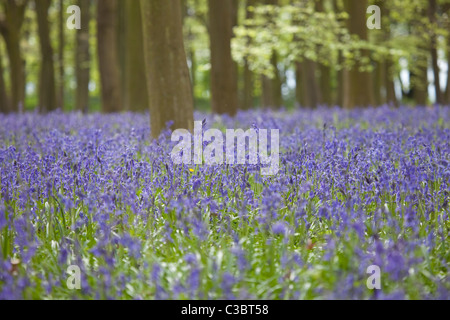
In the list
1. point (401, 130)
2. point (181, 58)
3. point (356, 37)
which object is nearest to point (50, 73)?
point (356, 37)

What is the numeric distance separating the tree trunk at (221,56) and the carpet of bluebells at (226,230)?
6.43 metres

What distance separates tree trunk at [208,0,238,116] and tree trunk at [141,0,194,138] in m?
4.29

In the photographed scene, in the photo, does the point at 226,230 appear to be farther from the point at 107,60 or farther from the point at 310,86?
the point at 310,86

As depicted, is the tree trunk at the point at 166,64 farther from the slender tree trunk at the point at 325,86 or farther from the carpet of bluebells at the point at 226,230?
the slender tree trunk at the point at 325,86

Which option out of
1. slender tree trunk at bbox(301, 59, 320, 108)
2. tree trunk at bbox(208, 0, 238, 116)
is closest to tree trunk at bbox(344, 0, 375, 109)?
tree trunk at bbox(208, 0, 238, 116)

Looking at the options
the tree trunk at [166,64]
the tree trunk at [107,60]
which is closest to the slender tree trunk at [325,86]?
the tree trunk at [107,60]

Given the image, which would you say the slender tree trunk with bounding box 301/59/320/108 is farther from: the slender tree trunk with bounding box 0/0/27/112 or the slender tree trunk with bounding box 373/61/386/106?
the slender tree trunk with bounding box 0/0/27/112

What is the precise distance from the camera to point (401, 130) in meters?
7.15

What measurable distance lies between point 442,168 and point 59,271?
9.96 ft

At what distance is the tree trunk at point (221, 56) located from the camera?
11.7 meters

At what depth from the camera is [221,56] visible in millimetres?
11742
